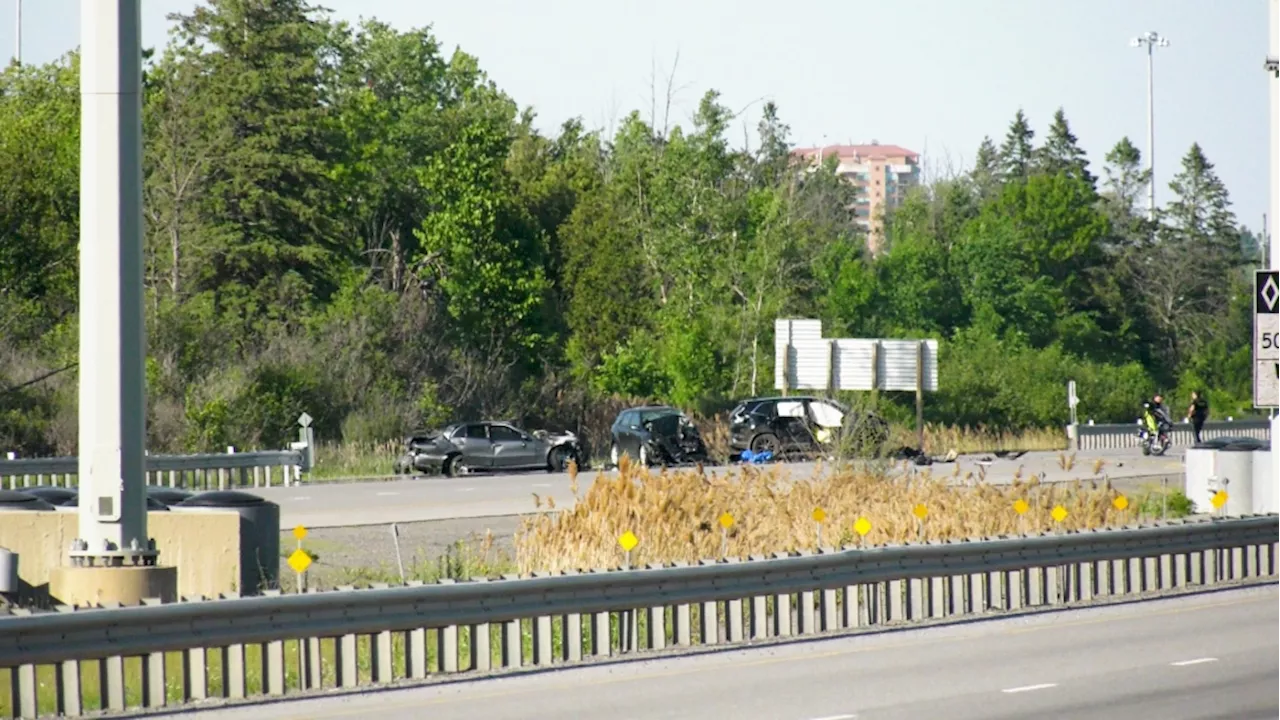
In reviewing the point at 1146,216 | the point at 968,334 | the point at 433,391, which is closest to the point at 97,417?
the point at 433,391

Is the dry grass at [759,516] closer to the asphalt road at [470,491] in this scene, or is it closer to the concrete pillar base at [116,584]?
the asphalt road at [470,491]

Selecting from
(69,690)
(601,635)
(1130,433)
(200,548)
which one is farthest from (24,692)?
(1130,433)

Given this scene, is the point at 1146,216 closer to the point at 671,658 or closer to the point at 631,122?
the point at 631,122

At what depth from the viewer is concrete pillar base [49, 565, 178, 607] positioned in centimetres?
1423

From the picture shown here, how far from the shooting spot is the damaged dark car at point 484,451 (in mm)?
41594

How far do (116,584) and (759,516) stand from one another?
8481 millimetres

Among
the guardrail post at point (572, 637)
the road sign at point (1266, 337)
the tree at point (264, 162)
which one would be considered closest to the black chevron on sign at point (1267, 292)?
the road sign at point (1266, 337)

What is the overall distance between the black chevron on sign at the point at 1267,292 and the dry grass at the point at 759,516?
311cm

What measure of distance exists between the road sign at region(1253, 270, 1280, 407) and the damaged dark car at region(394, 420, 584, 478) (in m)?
21.8

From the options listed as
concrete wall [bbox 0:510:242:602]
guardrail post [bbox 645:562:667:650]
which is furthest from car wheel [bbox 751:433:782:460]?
guardrail post [bbox 645:562:667:650]

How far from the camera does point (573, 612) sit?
14.3 m

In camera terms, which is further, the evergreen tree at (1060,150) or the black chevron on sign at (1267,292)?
the evergreen tree at (1060,150)

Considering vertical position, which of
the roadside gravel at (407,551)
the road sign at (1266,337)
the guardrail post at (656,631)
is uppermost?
the road sign at (1266,337)

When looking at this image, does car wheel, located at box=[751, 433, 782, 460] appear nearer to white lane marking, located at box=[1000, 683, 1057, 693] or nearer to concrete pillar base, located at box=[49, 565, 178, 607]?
concrete pillar base, located at box=[49, 565, 178, 607]
